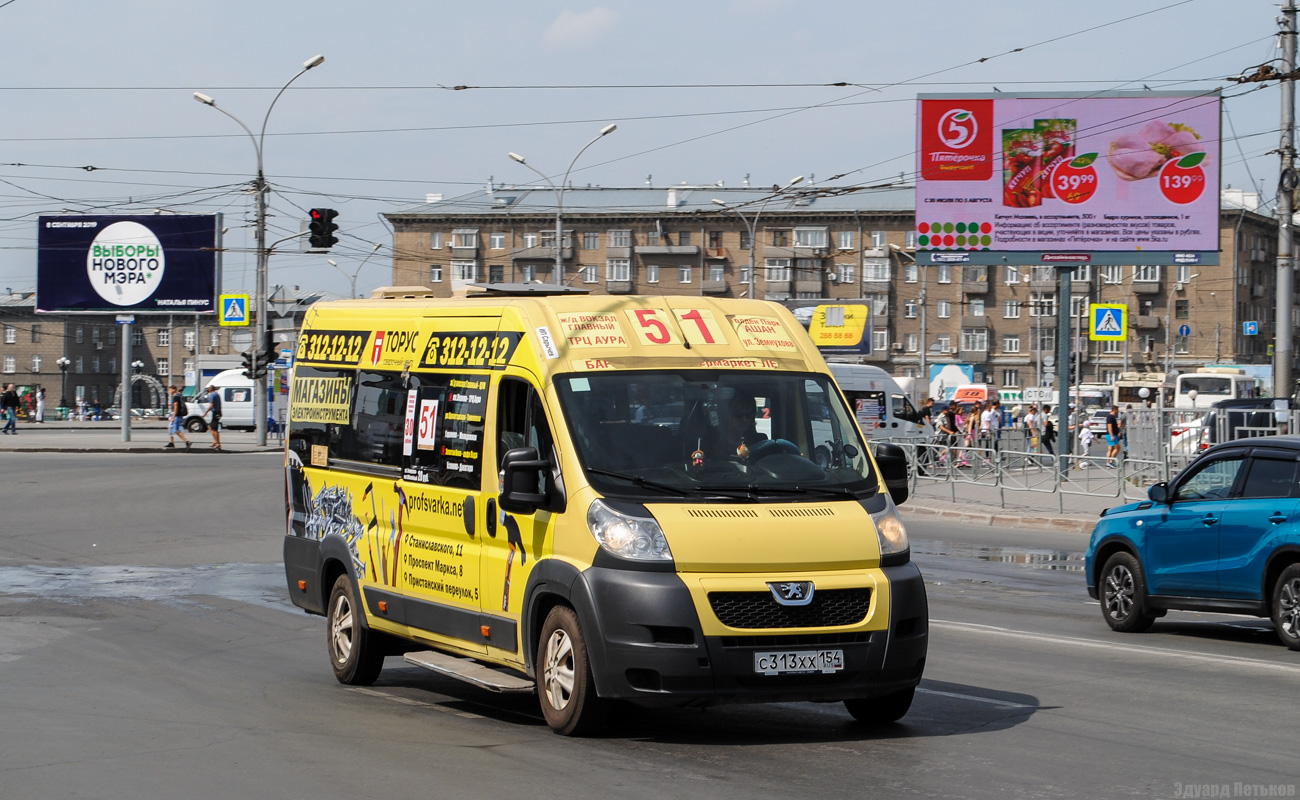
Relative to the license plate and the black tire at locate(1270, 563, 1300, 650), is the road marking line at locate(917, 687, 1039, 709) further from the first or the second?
the black tire at locate(1270, 563, 1300, 650)

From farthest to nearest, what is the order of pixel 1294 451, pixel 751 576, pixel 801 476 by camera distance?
1. pixel 1294 451
2. pixel 801 476
3. pixel 751 576

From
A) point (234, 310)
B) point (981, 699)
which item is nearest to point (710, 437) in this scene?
point (981, 699)

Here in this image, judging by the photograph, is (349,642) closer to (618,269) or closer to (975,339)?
(618,269)

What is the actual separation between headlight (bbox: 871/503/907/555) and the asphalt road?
0.94m

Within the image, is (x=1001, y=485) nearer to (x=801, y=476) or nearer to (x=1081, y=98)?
(x=1081, y=98)

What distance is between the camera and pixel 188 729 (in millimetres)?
8055

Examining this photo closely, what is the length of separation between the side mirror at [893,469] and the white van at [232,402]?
59.2 meters

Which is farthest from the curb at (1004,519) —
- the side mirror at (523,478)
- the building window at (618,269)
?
the building window at (618,269)

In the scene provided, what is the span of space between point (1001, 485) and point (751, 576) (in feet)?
69.7

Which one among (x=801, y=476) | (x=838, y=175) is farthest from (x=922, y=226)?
(x=801, y=476)

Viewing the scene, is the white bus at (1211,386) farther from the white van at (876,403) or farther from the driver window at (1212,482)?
the driver window at (1212,482)

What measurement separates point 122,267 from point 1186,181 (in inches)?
1453

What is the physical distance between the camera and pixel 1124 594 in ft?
41.0

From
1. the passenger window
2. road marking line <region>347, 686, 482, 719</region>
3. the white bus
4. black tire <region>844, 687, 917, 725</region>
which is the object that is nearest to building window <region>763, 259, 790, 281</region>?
the white bus
